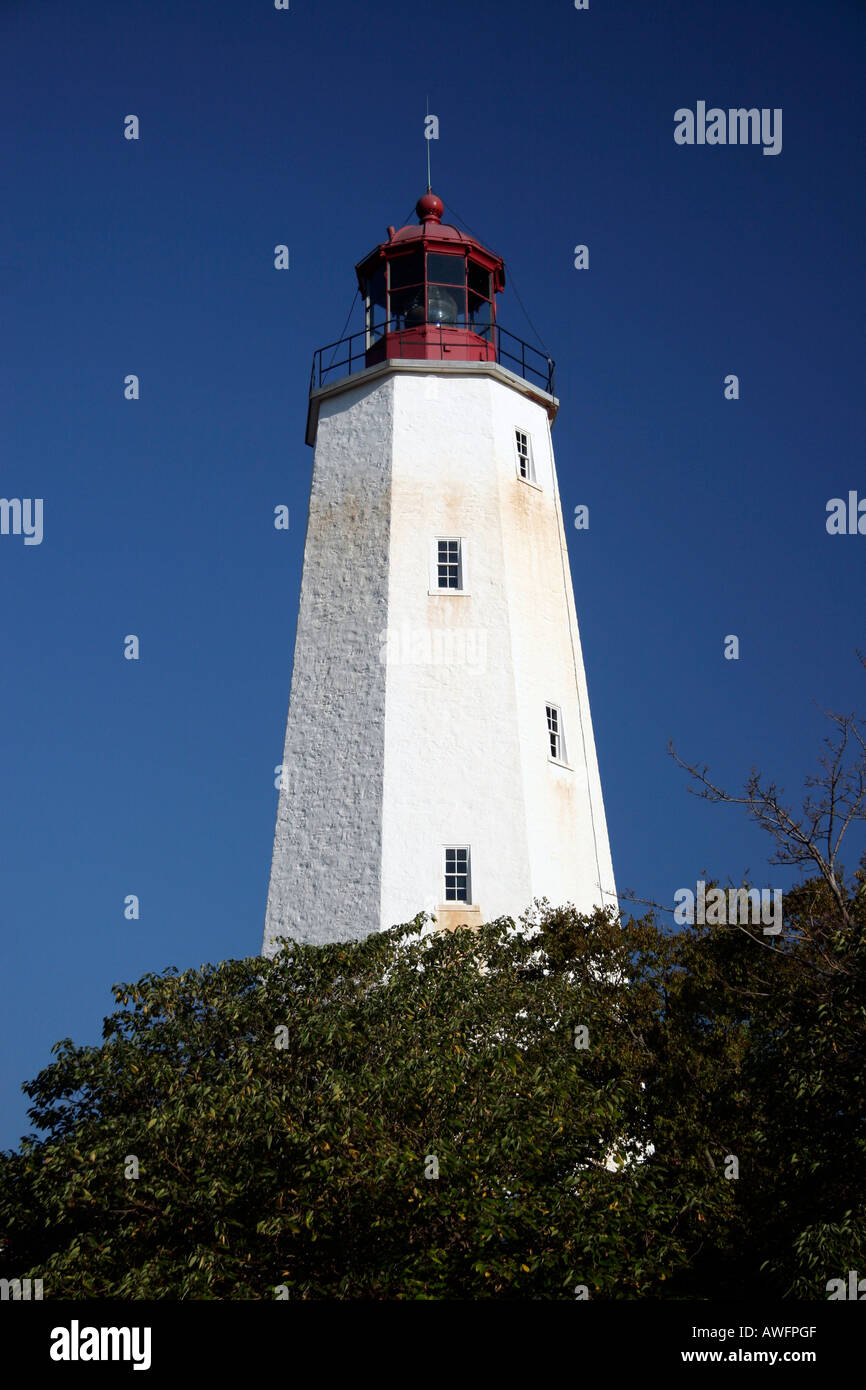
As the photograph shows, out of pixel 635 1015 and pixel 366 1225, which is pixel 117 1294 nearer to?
pixel 366 1225

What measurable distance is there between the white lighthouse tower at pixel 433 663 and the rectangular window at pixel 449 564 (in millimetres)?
43

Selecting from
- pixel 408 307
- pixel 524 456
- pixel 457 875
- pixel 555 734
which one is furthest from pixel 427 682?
pixel 408 307

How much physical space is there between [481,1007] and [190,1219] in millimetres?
5520

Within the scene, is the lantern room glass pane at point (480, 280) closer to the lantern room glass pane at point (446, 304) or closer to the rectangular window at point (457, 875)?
the lantern room glass pane at point (446, 304)

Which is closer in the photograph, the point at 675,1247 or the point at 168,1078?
the point at 675,1247

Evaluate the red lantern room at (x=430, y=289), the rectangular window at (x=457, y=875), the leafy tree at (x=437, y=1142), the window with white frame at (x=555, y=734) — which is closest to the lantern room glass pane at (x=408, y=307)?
the red lantern room at (x=430, y=289)

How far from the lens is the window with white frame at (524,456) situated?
111 feet

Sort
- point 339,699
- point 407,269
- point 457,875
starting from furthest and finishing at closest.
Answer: point 407,269 → point 339,699 → point 457,875

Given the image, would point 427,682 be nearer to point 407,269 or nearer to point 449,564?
point 449,564

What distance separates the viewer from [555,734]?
31.7 metres

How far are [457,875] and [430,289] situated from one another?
14636 millimetres

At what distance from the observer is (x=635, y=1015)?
23.8 meters

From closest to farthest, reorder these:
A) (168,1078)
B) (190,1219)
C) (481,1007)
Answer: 1. (190,1219)
2. (168,1078)
3. (481,1007)
